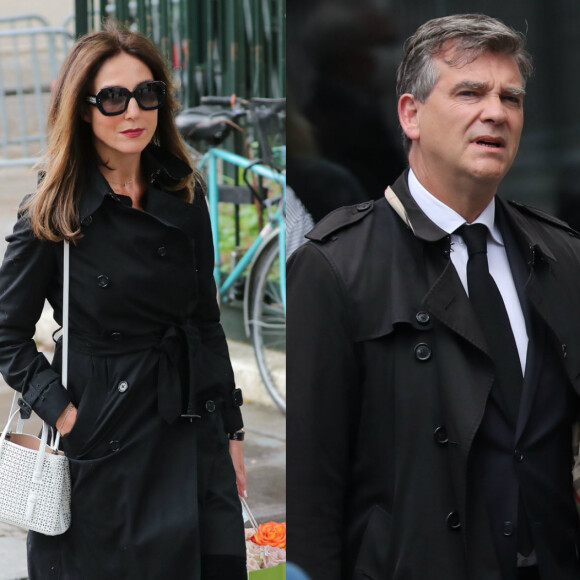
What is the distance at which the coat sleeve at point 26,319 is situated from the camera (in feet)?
8.58

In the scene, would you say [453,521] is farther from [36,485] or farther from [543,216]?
[36,485]

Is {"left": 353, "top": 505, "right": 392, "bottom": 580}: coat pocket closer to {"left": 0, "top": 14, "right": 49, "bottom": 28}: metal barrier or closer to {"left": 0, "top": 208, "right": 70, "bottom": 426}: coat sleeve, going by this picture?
{"left": 0, "top": 208, "right": 70, "bottom": 426}: coat sleeve

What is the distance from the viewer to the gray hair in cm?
198

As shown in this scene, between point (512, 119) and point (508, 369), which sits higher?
point (512, 119)

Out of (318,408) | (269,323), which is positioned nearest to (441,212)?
(318,408)

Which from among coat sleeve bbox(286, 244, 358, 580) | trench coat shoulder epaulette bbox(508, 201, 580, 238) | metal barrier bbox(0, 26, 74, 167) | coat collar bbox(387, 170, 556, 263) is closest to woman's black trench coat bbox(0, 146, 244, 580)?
coat sleeve bbox(286, 244, 358, 580)

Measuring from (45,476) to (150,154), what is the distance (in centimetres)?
83

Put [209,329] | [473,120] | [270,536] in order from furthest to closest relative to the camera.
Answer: [270,536], [209,329], [473,120]

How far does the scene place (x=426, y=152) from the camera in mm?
2025

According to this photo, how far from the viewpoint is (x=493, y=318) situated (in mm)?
2035

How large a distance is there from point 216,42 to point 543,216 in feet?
7.42

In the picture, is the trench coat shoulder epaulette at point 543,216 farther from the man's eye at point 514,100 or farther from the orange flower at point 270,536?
the orange flower at point 270,536

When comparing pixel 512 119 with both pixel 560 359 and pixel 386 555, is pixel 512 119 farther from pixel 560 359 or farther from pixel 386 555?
pixel 386 555

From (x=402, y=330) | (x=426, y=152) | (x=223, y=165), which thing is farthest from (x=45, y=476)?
(x=223, y=165)
